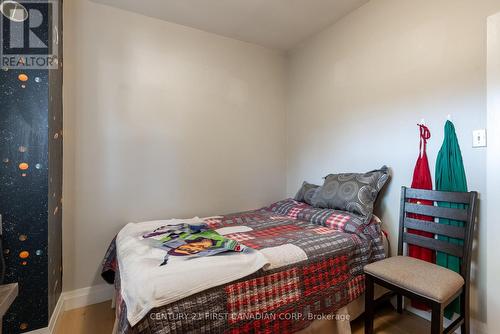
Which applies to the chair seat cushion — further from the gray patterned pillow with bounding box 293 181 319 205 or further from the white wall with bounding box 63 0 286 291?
the white wall with bounding box 63 0 286 291

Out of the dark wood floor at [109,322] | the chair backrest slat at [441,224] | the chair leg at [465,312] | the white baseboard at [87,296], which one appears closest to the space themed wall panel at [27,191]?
the dark wood floor at [109,322]

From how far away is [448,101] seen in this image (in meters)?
1.77

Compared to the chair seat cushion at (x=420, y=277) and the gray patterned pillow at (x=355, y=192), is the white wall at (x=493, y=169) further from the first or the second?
the gray patterned pillow at (x=355, y=192)

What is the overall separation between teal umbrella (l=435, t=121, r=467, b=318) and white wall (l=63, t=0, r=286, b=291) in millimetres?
1829

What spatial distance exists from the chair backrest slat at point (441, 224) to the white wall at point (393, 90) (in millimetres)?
171

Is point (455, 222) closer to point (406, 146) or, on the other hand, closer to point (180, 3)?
point (406, 146)

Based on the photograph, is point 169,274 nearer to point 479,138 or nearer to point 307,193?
point 307,193

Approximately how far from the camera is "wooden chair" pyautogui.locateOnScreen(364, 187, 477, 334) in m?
1.34

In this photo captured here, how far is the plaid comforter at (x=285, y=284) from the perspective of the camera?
3.67 feet

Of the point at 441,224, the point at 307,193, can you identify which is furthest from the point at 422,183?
the point at 307,193

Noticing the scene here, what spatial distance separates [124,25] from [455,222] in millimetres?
3188

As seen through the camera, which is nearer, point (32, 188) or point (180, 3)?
point (32, 188)

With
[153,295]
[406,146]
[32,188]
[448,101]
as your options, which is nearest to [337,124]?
[406,146]

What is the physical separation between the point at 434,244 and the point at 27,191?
277 centimetres
